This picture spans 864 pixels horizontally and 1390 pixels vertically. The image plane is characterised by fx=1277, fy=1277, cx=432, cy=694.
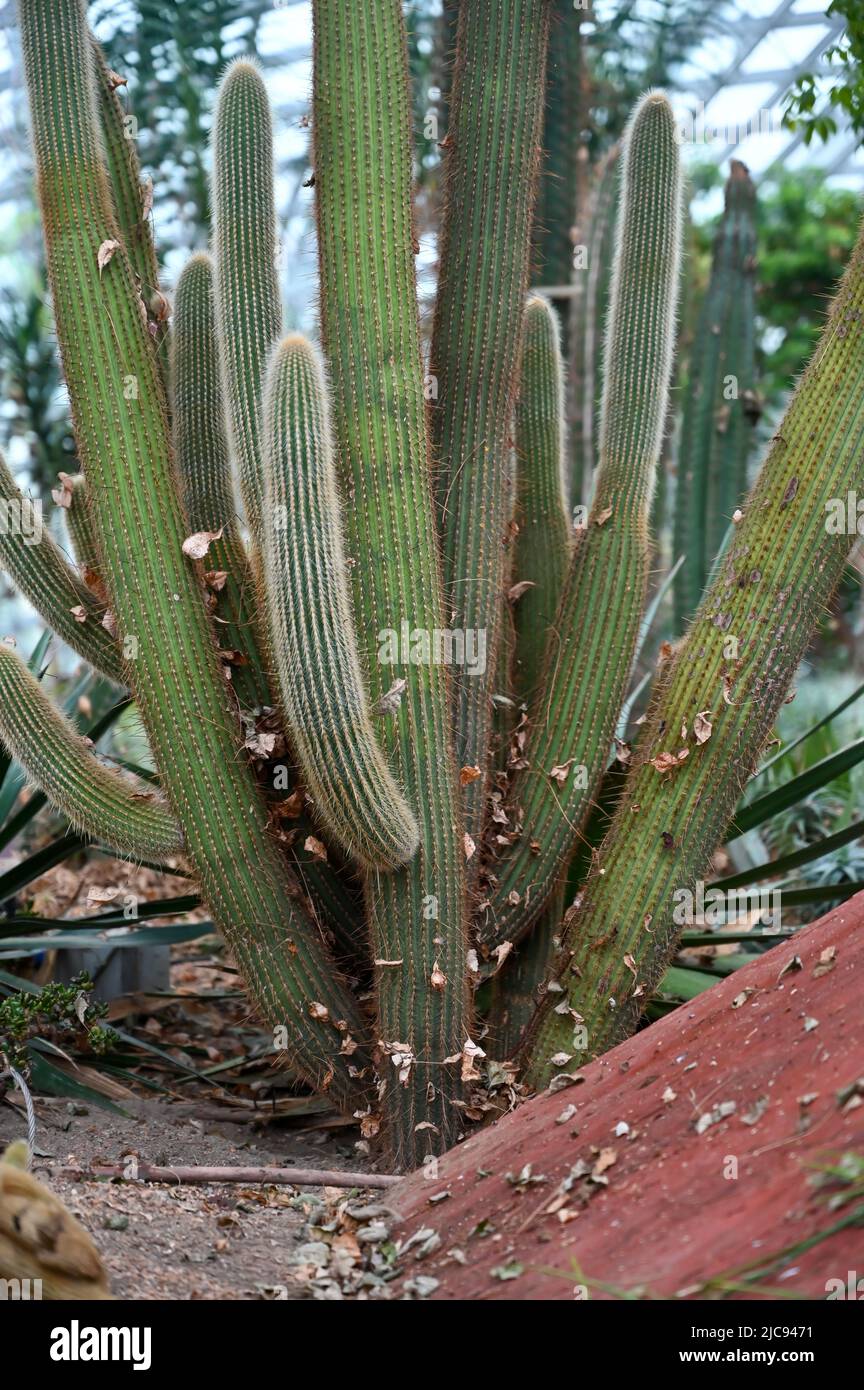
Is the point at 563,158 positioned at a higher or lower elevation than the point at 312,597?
higher

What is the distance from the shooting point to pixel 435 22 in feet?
30.2

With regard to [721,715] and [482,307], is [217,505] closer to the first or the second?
[482,307]

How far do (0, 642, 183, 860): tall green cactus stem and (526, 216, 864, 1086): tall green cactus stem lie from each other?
120 cm

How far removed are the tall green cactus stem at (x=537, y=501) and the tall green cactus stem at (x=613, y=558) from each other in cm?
31

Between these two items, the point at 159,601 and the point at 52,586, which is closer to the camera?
the point at 159,601

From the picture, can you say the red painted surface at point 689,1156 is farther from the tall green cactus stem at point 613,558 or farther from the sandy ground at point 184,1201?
the tall green cactus stem at point 613,558

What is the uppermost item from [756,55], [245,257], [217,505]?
[756,55]

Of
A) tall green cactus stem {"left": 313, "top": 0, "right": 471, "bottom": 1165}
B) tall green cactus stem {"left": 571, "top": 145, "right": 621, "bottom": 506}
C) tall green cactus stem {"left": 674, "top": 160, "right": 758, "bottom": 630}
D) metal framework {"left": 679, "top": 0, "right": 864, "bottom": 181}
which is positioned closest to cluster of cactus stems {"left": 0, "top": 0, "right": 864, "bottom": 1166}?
tall green cactus stem {"left": 313, "top": 0, "right": 471, "bottom": 1165}

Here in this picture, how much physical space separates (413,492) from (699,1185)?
184 cm

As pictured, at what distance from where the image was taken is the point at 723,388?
709 centimetres

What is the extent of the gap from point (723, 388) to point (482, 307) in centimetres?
381

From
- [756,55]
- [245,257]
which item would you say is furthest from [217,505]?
[756,55]

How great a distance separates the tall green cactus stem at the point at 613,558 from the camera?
3.67m

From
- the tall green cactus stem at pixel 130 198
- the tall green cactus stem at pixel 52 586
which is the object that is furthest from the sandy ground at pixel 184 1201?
the tall green cactus stem at pixel 130 198
